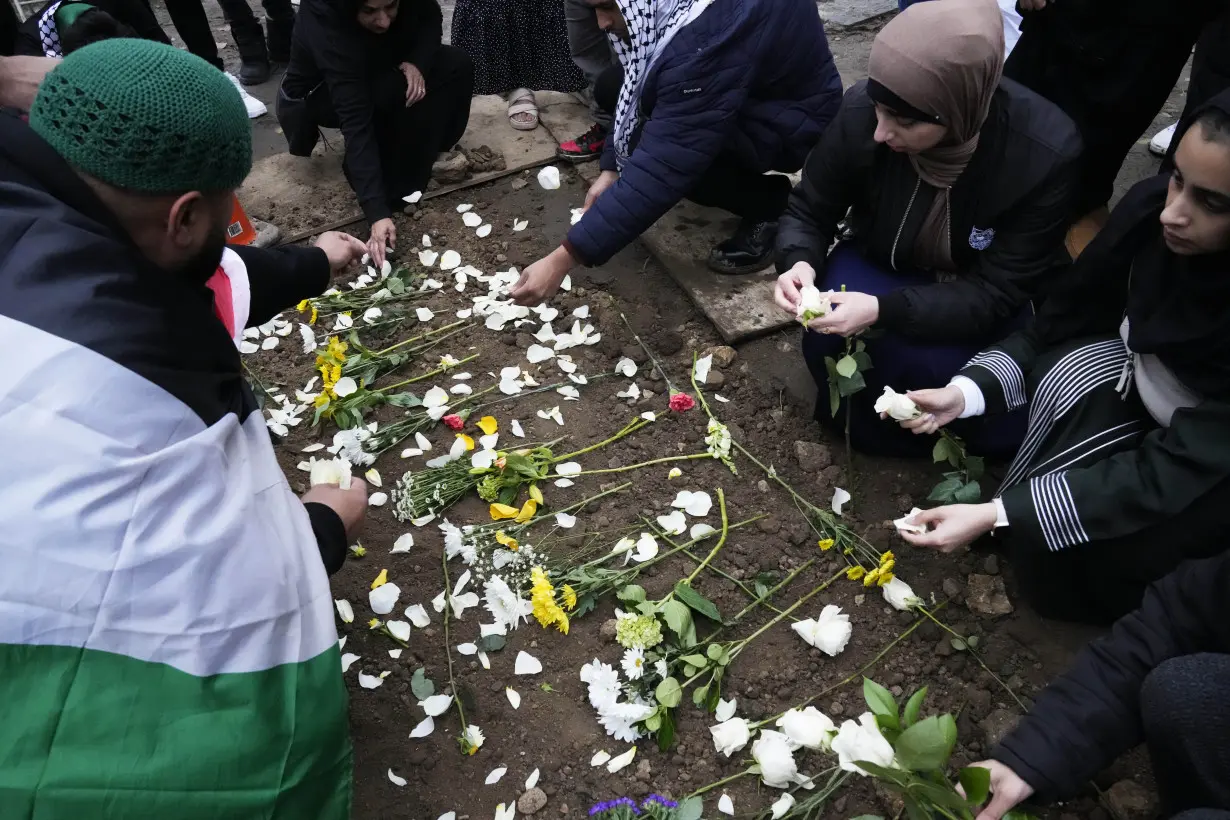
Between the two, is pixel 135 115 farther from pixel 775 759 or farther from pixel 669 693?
pixel 775 759

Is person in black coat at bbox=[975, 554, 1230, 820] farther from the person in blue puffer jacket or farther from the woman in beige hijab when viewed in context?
the person in blue puffer jacket

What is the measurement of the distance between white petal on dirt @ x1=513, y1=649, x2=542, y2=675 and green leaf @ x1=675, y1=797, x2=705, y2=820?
47 centimetres

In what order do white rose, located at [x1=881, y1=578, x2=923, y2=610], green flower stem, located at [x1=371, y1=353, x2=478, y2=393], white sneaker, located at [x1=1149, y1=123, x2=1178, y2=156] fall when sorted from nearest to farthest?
1. white rose, located at [x1=881, y1=578, x2=923, y2=610]
2. green flower stem, located at [x1=371, y1=353, x2=478, y2=393]
3. white sneaker, located at [x1=1149, y1=123, x2=1178, y2=156]

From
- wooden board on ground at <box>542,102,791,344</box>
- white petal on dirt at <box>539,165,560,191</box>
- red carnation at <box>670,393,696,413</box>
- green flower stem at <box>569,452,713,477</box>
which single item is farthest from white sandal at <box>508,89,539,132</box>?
green flower stem at <box>569,452,713,477</box>

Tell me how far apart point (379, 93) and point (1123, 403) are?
2732mm

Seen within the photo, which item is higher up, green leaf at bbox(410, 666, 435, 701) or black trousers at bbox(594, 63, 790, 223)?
black trousers at bbox(594, 63, 790, 223)

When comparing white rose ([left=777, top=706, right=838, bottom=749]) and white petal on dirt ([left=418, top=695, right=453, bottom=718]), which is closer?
white rose ([left=777, top=706, right=838, bottom=749])

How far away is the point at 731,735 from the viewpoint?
1980mm

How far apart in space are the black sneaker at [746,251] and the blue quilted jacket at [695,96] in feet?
1.62

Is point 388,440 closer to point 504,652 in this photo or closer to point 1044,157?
point 504,652

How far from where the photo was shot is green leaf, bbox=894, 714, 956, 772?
139cm

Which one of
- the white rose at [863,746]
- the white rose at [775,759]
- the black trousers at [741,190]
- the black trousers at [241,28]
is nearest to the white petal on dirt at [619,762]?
the white rose at [775,759]

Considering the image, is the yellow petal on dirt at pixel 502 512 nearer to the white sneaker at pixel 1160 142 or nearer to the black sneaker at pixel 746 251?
the black sneaker at pixel 746 251

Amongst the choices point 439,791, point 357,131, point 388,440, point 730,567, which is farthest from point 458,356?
point 439,791
